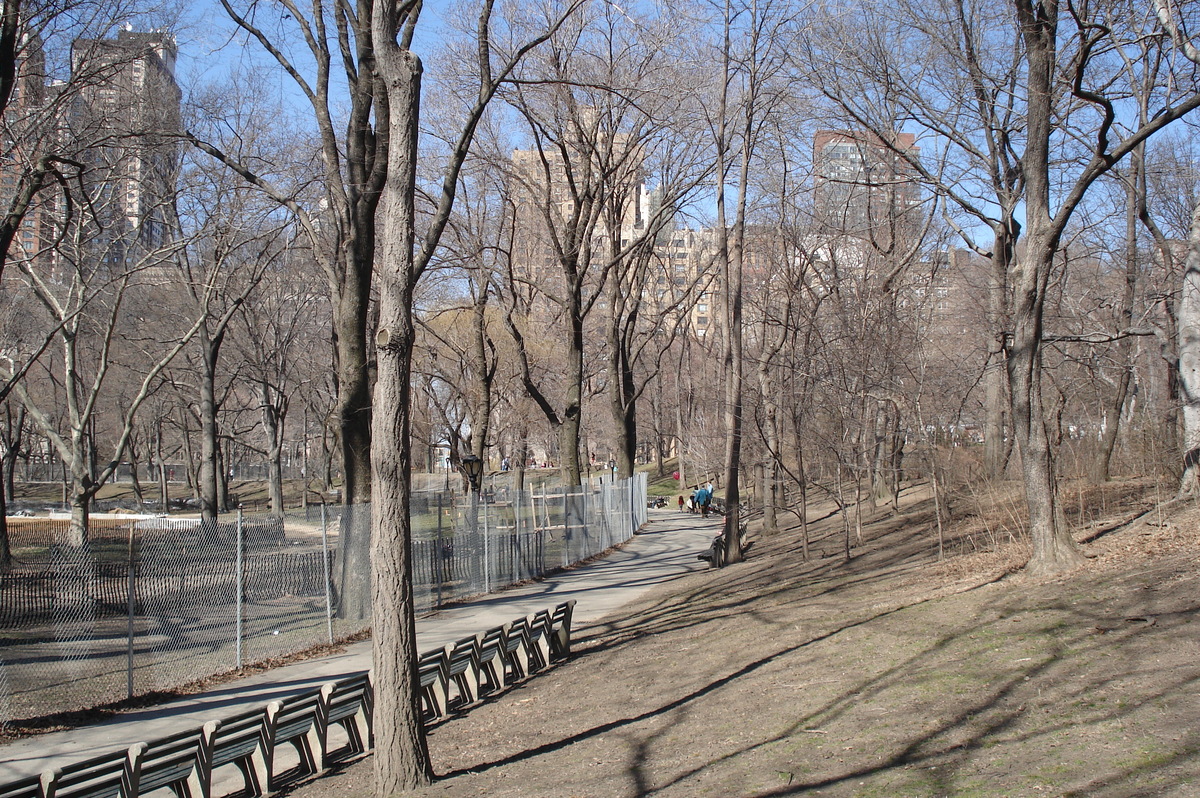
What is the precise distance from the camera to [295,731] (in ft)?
25.1

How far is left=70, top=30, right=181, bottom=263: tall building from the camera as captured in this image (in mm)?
13711

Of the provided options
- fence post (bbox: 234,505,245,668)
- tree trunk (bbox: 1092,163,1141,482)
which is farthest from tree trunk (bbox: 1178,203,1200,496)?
fence post (bbox: 234,505,245,668)

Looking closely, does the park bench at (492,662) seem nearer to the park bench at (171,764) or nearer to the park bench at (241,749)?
the park bench at (241,749)

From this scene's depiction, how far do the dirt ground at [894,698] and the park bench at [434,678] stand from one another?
0.96 feet

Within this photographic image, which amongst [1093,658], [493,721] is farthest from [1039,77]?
[493,721]

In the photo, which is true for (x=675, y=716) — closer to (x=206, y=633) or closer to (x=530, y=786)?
(x=530, y=786)

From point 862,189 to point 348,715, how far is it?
22349 millimetres

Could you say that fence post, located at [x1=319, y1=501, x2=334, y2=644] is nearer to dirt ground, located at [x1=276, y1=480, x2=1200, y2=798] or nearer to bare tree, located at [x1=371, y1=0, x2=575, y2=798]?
dirt ground, located at [x1=276, y1=480, x2=1200, y2=798]

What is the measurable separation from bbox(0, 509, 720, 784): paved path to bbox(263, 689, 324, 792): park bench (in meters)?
1.94

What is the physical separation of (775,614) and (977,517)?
7317 millimetres

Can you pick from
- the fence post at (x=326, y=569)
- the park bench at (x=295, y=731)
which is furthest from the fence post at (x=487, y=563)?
the park bench at (x=295, y=731)

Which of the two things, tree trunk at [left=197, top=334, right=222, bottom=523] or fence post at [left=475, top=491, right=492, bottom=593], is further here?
tree trunk at [left=197, top=334, right=222, bottom=523]

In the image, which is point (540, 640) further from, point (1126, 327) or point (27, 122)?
point (27, 122)

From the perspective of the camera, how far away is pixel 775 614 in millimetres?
12391
